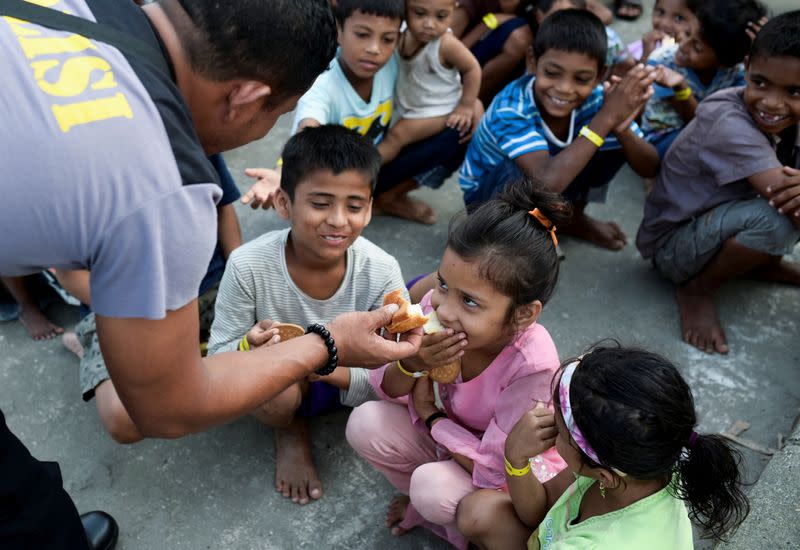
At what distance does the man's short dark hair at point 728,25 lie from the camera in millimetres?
3668

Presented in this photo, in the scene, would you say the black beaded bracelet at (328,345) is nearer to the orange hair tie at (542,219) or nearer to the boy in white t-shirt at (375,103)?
the orange hair tie at (542,219)

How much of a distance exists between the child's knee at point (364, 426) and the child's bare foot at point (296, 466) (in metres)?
0.25

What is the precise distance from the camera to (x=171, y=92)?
1.36 metres

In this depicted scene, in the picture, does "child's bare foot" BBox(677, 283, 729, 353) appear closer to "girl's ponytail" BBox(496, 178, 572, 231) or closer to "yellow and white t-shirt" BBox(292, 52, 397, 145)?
"girl's ponytail" BBox(496, 178, 572, 231)

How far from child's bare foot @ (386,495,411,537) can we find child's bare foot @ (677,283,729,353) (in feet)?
5.05

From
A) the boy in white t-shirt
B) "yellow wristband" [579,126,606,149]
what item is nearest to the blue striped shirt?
"yellow wristband" [579,126,606,149]

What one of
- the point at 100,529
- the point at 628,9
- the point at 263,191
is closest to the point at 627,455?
the point at 100,529

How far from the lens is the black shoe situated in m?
2.21

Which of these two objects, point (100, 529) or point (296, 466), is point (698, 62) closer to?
point (296, 466)

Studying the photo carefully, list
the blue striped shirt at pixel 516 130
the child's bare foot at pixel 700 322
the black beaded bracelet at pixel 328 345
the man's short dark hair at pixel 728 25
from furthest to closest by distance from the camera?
the man's short dark hair at pixel 728 25 → the blue striped shirt at pixel 516 130 → the child's bare foot at pixel 700 322 → the black beaded bracelet at pixel 328 345

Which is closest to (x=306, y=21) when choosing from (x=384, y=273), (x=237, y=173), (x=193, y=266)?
(x=193, y=266)

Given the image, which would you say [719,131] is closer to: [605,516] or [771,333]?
[771,333]

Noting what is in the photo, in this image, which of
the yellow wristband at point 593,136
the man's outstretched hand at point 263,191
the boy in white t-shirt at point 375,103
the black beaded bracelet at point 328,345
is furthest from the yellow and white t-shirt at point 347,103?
the black beaded bracelet at point 328,345

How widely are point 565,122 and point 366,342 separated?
6.31ft
